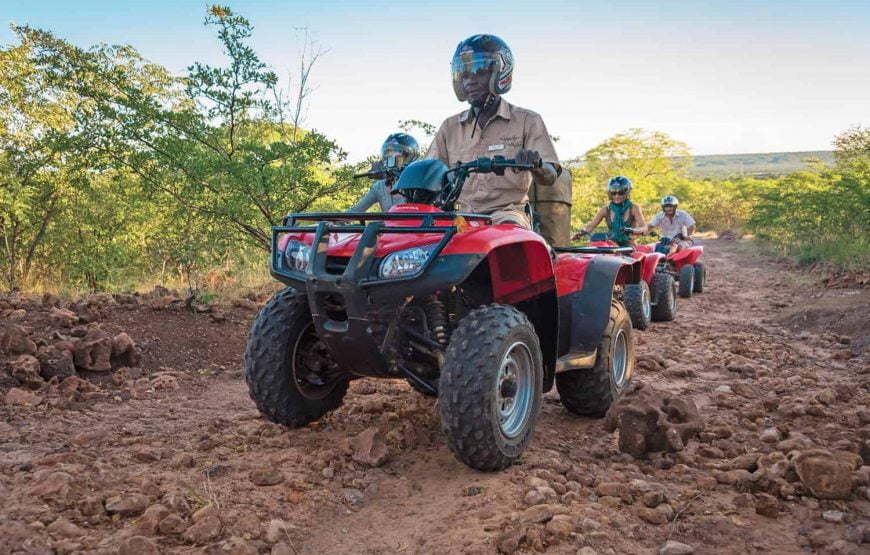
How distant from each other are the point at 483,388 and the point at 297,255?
1137 millimetres

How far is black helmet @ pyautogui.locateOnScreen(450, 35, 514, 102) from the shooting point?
4.12 meters

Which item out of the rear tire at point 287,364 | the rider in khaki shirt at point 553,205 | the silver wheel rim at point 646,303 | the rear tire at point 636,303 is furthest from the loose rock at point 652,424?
the silver wheel rim at point 646,303

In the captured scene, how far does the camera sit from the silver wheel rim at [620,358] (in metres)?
4.61

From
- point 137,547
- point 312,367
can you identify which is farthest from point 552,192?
point 137,547

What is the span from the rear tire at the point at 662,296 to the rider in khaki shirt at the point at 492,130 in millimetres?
5366

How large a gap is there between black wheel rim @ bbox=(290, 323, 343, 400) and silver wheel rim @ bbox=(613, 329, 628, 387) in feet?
6.28

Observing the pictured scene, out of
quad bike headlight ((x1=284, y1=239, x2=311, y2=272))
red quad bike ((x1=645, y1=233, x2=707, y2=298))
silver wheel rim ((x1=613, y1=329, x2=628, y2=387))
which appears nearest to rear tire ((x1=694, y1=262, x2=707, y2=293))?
red quad bike ((x1=645, y1=233, x2=707, y2=298))

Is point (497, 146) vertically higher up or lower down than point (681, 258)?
higher up

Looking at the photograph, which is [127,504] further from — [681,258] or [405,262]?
[681,258]

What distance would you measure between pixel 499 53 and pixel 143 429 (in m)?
3.09

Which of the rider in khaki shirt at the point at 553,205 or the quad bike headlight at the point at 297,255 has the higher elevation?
the rider in khaki shirt at the point at 553,205

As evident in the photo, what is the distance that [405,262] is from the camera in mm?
3021

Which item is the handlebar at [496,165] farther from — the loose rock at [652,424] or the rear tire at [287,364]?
the loose rock at [652,424]

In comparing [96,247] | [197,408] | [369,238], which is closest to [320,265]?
[369,238]
